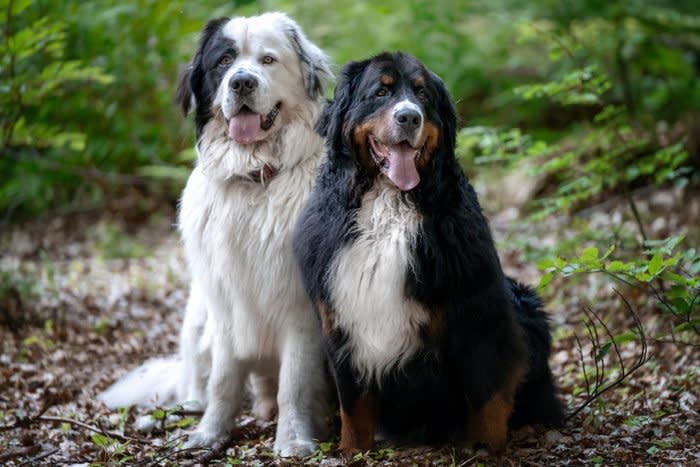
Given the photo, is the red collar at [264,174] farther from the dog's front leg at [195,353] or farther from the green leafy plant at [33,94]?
the green leafy plant at [33,94]

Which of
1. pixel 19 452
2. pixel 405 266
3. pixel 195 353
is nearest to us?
pixel 405 266

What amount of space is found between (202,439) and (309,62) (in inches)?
79.4

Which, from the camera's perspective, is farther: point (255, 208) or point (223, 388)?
point (223, 388)

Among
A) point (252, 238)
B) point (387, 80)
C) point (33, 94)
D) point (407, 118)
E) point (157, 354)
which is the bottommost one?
point (157, 354)

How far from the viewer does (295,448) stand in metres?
3.73

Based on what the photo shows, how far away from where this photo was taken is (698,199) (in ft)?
21.7

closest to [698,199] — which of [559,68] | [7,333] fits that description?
[559,68]

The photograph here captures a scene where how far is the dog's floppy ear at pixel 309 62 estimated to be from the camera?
409 cm

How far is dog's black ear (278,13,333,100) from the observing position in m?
4.09

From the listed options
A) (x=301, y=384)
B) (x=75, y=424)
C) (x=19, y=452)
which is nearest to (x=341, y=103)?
(x=301, y=384)

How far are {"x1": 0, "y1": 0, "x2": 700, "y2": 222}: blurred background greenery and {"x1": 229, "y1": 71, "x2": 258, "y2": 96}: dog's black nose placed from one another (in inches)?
103

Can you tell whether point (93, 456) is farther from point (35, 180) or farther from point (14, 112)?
point (35, 180)

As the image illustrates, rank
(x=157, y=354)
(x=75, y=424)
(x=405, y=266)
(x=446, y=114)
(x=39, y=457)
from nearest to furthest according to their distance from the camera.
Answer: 1. (x=405, y=266)
2. (x=446, y=114)
3. (x=39, y=457)
4. (x=75, y=424)
5. (x=157, y=354)

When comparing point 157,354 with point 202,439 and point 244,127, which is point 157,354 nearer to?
point 202,439
